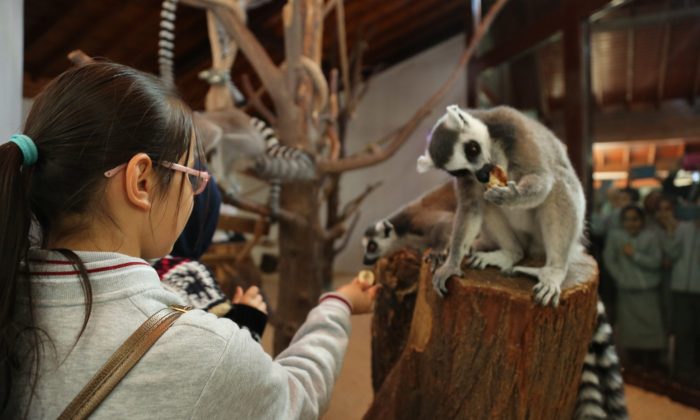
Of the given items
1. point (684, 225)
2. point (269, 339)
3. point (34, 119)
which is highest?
point (34, 119)

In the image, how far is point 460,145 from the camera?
4.30 feet

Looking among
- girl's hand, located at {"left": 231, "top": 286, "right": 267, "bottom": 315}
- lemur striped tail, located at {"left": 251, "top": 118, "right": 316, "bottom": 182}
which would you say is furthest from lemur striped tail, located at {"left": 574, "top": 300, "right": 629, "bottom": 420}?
lemur striped tail, located at {"left": 251, "top": 118, "right": 316, "bottom": 182}

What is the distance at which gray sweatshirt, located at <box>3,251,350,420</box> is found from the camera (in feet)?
2.17

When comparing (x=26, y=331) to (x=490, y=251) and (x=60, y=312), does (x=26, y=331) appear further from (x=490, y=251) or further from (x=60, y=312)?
(x=490, y=251)

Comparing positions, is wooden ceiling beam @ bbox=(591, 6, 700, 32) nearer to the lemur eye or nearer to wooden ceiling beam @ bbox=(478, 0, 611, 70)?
wooden ceiling beam @ bbox=(478, 0, 611, 70)

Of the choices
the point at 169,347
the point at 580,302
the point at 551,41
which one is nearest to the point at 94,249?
the point at 169,347

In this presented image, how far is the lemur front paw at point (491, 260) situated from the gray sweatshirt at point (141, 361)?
905 millimetres

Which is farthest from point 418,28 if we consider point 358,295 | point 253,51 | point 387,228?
point 358,295

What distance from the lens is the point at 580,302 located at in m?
1.32

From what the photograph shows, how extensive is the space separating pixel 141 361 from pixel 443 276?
941 mm

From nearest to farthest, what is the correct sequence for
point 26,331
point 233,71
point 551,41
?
1. point 26,331
2. point 551,41
3. point 233,71

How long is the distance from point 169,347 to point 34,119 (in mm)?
430

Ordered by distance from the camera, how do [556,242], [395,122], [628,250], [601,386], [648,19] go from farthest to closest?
[395,122] < [628,250] < [648,19] < [601,386] < [556,242]

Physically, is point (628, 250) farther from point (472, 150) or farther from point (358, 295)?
point (358, 295)
